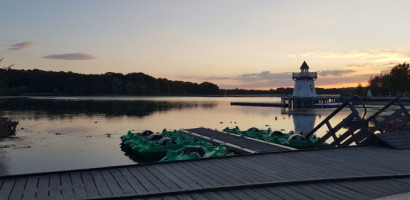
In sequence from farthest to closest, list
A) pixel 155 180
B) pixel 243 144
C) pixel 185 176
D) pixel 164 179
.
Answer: pixel 243 144 → pixel 185 176 → pixel 164 179 → pixel 155 180

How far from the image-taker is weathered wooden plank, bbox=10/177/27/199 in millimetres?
7927

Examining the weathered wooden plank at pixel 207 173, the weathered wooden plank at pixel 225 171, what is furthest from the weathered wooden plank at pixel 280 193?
the weathered wooden plank at pixel 207 173

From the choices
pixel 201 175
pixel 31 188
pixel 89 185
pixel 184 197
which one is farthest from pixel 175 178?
pixel 31 188

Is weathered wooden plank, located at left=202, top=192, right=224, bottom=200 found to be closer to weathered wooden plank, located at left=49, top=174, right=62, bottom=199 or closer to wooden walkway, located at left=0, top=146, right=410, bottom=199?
wooden walkway, located at left=0, top=146, right=410, bottom=199

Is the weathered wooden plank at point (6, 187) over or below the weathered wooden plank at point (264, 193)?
over

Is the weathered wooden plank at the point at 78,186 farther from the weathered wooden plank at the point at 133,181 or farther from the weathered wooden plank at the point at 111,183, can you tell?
the weathered wooden plank at the point at 133,181

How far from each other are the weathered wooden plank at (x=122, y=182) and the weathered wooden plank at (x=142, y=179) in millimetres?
371

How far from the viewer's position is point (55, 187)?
8.65m

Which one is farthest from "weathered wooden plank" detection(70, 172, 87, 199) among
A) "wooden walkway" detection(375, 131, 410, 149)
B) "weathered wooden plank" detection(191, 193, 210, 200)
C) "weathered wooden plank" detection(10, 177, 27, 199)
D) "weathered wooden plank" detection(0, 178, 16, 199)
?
"wooden walkway" detection(375, 131, 410, 149)

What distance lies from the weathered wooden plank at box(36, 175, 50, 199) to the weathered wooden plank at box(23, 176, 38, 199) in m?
0.09

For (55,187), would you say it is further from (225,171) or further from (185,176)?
(225,171)

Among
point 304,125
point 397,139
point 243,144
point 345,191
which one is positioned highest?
point 397,139

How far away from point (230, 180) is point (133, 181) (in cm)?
264

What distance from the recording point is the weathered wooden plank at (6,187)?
795 cm
